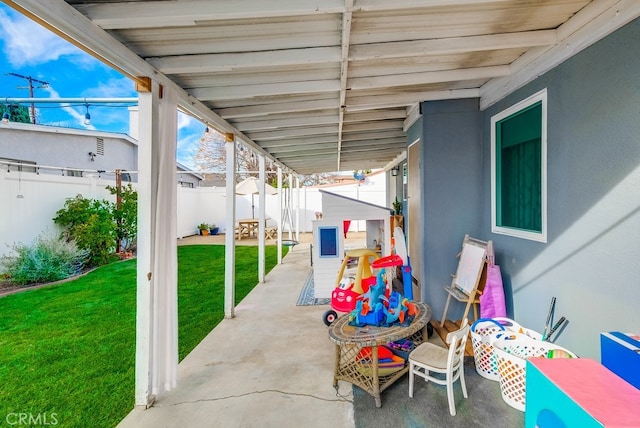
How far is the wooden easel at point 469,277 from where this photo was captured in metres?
3.32

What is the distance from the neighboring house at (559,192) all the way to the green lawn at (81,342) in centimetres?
340

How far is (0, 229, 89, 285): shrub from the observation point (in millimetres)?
6168

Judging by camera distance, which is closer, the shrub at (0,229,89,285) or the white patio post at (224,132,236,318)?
the white patio post at (224,132,236,318)

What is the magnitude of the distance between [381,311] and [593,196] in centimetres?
182

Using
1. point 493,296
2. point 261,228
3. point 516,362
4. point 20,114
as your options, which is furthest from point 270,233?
point 20,114

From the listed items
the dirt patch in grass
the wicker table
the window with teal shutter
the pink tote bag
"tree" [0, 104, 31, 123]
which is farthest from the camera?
"tree" [0, 104, 31, 123]

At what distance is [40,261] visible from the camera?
6.29 metres

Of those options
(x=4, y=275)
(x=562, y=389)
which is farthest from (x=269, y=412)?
(x=4, y=275)

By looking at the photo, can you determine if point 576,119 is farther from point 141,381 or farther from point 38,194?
point 38,194

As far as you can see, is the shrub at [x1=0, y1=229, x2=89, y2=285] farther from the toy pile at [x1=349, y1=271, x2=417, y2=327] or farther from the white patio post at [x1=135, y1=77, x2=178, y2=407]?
the toy pile at [x1=349, y1=271, x2=417, y2=327]

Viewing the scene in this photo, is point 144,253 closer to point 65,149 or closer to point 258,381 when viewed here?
point 258,381

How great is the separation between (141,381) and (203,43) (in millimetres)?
2631

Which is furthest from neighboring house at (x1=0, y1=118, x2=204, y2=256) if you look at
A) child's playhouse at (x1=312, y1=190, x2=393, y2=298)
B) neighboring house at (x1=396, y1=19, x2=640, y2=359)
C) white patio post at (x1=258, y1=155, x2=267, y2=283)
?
neighboring house at (x1=396, y1=19, x2=640, y2=359)

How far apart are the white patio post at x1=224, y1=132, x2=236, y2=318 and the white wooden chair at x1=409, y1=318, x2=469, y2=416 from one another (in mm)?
2796
